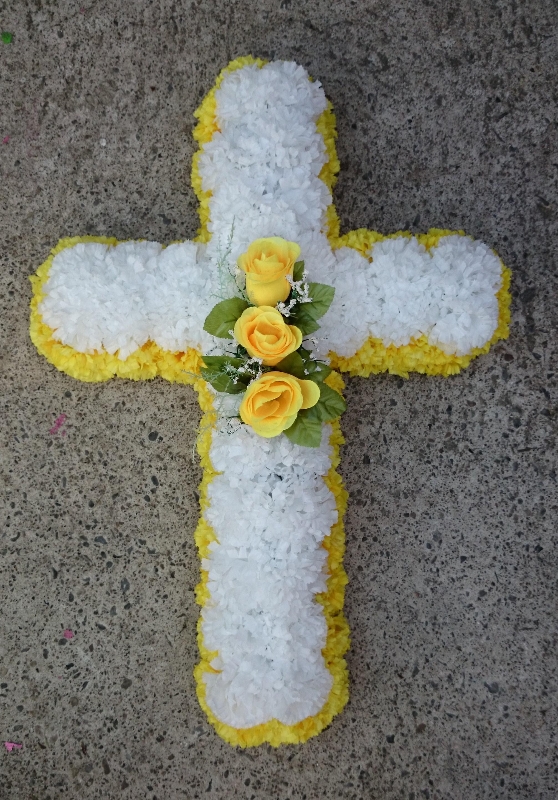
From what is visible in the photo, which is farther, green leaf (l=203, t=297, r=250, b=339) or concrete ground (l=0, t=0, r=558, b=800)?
concrete ground (l=0, t=0, r=558, b=800)

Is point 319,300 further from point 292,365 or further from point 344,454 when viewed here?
point 344,454

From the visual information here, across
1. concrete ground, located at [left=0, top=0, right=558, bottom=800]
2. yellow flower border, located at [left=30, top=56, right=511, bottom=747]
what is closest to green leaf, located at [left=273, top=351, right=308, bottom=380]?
yellow flower border, located at [left=30, top=56, right=511, bottom=747]

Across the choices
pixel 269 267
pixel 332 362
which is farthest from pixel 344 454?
pixel 269 267

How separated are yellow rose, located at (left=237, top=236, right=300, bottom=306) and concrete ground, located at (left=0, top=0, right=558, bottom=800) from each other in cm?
29

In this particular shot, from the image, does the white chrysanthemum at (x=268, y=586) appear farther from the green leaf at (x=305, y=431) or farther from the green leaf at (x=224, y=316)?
the green leaf at (x=224, y=316)

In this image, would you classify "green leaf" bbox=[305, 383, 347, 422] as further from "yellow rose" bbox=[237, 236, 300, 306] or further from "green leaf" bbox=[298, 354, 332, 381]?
"yellow rose" bbox=[237, 236, 300, 306]

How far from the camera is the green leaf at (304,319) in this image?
854mm

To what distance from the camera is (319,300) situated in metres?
0.85

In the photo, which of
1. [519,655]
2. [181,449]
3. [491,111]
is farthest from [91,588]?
[491,111]

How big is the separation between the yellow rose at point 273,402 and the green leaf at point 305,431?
0.04 m

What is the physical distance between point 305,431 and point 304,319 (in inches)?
6.3

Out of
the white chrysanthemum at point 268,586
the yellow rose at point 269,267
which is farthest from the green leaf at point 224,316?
the white chrysanthemum at point 268,586

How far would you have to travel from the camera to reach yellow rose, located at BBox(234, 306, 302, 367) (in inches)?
31.2

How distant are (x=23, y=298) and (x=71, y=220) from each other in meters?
0.16
